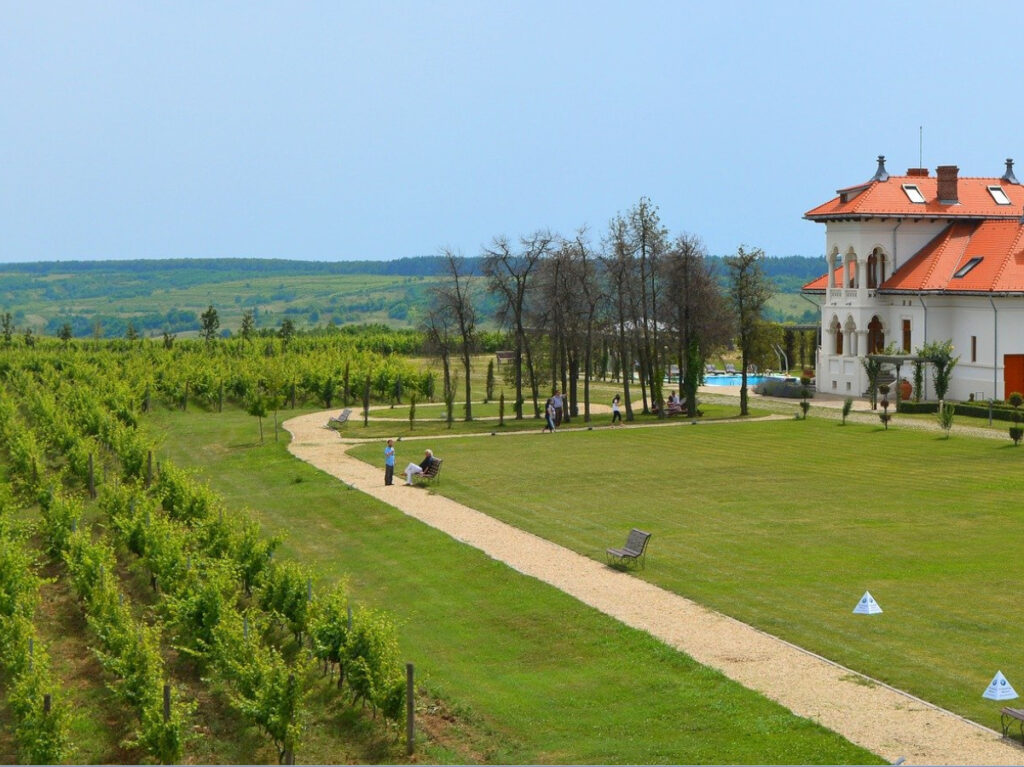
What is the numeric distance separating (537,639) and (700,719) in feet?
17.0

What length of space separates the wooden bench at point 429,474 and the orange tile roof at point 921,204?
34.7 meters

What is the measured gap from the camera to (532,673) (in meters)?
22.8

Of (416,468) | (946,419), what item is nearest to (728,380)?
(946,419)

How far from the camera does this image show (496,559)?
30.6 m

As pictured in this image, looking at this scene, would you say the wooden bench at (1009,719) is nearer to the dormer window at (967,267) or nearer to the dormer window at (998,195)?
the dormer window at (967,267)

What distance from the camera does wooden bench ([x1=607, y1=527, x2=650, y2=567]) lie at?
29.2 metres

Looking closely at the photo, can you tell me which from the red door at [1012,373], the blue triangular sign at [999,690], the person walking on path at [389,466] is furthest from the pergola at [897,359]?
the blue triangular sign at [999,690]

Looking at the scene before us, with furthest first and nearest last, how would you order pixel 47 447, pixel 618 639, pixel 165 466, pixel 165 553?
pixel 47 447, pixel 165 466, pixel 165 553, pixel 618 639

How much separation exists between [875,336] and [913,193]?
23.6 feet

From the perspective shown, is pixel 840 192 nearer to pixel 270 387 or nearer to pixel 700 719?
pixel 270 387

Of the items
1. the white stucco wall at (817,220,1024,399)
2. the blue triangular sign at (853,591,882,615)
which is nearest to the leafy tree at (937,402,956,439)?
the white stucco wall at (817,220,1024,399)

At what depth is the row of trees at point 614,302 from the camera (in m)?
62.6

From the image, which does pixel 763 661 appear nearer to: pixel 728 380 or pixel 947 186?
pixel 947 186

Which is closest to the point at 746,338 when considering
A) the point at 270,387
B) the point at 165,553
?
the point at 270,387
